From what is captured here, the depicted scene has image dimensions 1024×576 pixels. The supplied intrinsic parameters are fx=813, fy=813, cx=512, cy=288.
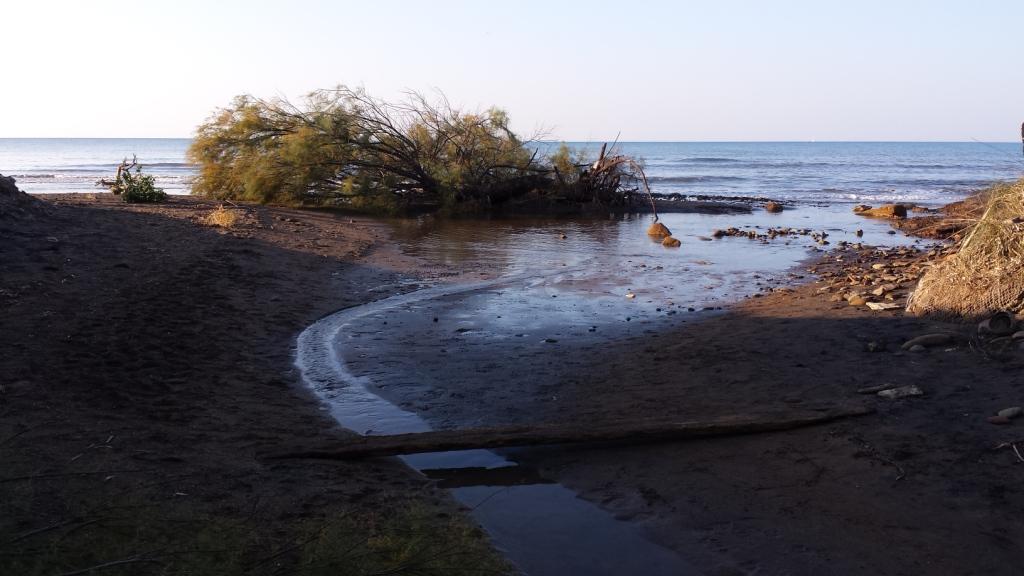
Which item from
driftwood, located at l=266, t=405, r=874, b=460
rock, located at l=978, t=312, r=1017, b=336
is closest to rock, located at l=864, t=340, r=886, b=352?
rock, located at l=978, t=312, r=1017, b=336

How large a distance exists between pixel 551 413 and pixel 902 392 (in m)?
2.46

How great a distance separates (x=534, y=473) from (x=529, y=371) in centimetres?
215

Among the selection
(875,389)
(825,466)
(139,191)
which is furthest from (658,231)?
(825,466)

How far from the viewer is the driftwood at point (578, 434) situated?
506cm

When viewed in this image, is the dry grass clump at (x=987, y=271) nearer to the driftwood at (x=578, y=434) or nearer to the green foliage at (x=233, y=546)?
the driftwood at (x=578, y=434)

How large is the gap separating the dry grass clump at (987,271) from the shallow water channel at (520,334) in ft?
8.28

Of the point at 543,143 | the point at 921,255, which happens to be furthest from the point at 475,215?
the point at 921,255

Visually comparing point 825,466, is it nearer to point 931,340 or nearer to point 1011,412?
point 1011,412

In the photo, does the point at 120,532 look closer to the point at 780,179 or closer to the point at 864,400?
the point at 864,400

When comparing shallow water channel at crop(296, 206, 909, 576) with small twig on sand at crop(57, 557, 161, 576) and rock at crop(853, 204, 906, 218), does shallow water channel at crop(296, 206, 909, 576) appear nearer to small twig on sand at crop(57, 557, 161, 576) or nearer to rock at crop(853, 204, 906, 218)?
small twig on sand at crop(57, 557, 161, 576)

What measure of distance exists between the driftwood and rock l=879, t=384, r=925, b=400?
1.11 ft

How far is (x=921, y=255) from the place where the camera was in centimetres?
1372

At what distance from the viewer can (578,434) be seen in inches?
206

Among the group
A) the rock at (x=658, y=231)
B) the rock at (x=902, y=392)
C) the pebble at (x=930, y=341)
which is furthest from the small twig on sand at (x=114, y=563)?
the rock at (x=658, y=231)
